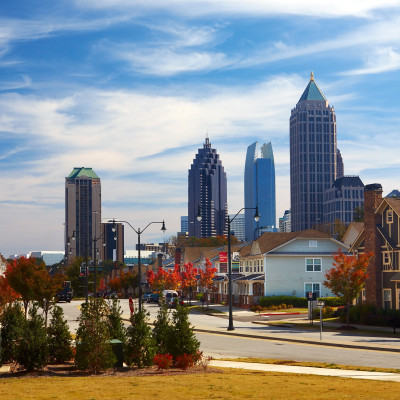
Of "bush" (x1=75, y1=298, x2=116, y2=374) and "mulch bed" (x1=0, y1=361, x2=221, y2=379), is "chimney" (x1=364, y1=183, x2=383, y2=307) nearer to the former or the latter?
"mulch bed" (x1=0, y1=361, x2=221, y2=379)

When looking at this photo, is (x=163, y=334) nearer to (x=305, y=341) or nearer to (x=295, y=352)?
(x=295, y=352)

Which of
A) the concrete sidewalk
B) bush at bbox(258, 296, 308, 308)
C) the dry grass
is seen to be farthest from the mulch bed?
bush at bbox(258, 296, 308, 308)

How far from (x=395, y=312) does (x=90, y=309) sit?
108 ft

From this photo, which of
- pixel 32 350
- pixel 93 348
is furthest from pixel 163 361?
pixel 32 350

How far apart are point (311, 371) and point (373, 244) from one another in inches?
1411

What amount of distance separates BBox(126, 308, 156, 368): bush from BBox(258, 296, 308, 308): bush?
5330 centimetres

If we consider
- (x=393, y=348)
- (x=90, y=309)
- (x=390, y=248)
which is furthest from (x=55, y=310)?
(x=390, y=248)

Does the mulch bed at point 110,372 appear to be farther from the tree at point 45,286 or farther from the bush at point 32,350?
the tree at point 45,286

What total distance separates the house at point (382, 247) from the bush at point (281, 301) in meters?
17.9

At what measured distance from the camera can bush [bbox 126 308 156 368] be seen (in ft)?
82.9

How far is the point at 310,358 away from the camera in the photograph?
30.9 m

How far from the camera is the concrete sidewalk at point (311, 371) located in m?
23.9

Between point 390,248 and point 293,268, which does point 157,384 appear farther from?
point 293,268

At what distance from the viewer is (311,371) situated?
25578mm
